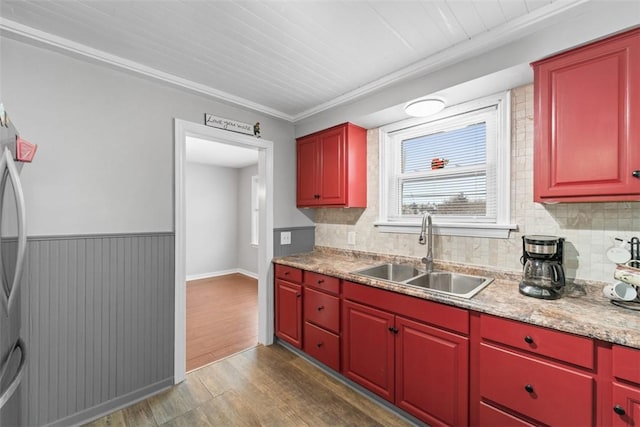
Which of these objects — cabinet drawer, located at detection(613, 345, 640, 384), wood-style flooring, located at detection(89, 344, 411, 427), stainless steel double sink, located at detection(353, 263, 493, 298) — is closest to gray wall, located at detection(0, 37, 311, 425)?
wood-style flooring, located at detection(89, 344, 411, 427)

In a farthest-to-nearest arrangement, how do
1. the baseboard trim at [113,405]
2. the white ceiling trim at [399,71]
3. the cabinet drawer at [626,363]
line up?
the baseboard trim at [113,405], the white ceiling trim at [399,71], the cabinet drawer at [626,363]

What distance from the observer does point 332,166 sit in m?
2.76

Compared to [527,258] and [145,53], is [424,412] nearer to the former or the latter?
[527,258]

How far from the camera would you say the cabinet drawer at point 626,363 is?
107 centimetres

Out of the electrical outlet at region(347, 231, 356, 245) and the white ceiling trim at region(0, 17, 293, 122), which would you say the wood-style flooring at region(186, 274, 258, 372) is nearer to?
the electrical outlet at region(347, 231, 356, 245)

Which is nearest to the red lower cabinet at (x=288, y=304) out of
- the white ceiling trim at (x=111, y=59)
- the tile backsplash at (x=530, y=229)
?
the tile backsplash at (x=530, y=229)

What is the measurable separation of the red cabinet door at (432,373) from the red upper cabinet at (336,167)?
4.33 feet

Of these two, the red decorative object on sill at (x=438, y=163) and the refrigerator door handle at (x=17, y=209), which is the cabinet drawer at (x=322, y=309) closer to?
the red decorative object on sill at (x=438, y=163)

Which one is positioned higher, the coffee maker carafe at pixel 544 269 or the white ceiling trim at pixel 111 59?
the white ceiling trim at pixel 111 59

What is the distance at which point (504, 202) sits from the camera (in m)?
1.97

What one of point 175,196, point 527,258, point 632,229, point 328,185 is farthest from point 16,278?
point 632,229

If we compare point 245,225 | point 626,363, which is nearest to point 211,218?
point 245,225

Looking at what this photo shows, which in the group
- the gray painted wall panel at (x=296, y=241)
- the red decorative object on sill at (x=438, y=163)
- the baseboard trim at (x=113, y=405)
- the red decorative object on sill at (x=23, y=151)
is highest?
the red decorative object on sill at (x=438, y=163)

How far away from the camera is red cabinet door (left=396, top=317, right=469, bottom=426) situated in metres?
1.55
